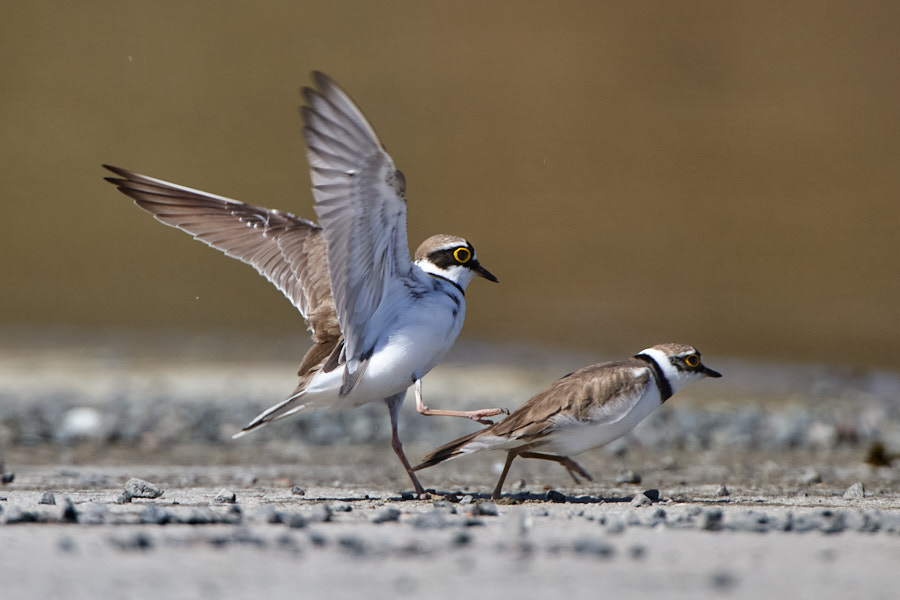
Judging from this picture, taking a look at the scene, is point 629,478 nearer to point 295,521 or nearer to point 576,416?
point 576,416

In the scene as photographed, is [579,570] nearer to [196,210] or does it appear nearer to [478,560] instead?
[478,560]

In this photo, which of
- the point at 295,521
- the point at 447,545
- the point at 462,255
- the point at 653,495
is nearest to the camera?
the point at 447,545

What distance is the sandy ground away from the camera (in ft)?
10.8

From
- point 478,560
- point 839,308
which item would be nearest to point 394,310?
point 478,560

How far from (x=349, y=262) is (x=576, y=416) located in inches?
Result: 52.4

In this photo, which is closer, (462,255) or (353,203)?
(353,203)

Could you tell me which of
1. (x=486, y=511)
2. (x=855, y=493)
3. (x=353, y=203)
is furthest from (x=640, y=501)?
(x=353, y=203)

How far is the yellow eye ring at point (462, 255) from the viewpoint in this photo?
632 centimetres

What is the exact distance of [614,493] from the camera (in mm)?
6266

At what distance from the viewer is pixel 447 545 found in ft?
12.5

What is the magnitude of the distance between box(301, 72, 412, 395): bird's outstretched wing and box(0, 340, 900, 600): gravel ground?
41.6 inches

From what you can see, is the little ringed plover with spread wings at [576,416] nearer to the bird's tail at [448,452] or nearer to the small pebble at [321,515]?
the bird's tail at [448,452]

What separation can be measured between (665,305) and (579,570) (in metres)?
14.6

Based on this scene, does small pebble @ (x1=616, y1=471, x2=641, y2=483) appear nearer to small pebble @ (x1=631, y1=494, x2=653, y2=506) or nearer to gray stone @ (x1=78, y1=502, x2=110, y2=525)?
small pebble @ (x1=631, y1=494, x2=653, y2=506)
